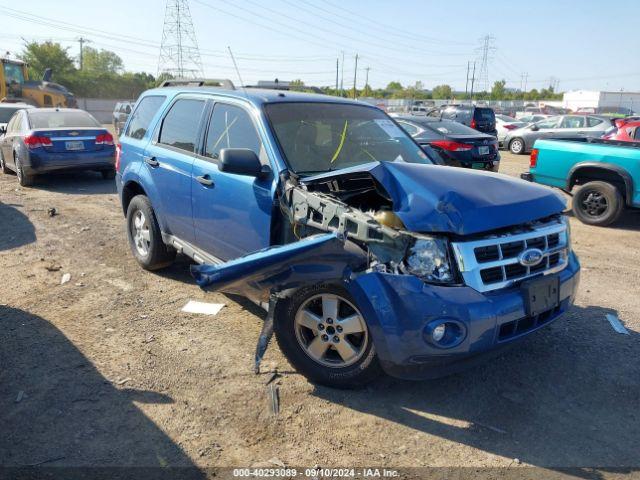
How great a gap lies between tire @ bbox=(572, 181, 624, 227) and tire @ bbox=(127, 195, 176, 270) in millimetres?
6726

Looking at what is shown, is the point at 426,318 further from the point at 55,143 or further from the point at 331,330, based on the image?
the point at 55,143

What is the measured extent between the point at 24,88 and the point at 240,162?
23.7 m

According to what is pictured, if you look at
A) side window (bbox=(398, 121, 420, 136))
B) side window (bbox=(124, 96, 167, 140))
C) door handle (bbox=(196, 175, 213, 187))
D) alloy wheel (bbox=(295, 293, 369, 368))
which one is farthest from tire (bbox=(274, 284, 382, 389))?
side window (bbox=(398, 121, 420, 136))

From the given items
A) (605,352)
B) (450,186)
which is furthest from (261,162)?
(605,352)

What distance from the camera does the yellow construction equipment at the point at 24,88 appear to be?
2170 cm

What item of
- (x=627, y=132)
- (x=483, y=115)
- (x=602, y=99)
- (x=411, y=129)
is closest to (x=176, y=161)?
(x=411, y=129)

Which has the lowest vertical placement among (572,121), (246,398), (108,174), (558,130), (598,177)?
(246,398)

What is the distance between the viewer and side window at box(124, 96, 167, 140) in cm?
568

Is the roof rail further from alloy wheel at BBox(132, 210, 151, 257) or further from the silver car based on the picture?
the silver car

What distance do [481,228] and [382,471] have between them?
146 cm

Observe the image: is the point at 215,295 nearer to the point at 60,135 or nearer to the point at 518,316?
the point at 518,316

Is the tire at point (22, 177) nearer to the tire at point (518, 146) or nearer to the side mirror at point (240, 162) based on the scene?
the side mirror at point (240, 162)

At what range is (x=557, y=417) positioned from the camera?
329 cm

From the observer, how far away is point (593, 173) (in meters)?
8.56
